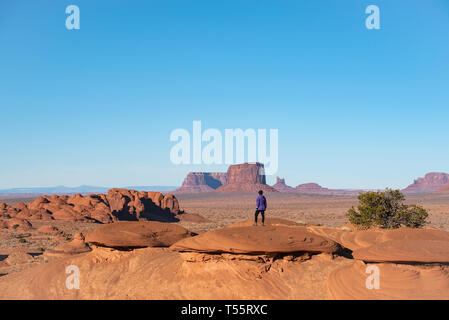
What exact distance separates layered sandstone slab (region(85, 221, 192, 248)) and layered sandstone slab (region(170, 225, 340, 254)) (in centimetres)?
333

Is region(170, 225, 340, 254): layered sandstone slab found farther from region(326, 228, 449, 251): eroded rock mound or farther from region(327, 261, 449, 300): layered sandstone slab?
region(326, 228, 449, 251): eroded rock mound

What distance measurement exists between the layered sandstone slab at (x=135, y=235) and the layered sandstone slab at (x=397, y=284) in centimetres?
785

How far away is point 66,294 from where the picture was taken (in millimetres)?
14188

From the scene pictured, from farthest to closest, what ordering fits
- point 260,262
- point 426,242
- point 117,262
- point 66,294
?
1. point 117,262
2. point 66,294
3. point 260,262
4. point 426,242

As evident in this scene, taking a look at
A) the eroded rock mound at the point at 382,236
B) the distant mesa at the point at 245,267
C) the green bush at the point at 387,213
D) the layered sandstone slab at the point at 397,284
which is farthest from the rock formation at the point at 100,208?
the layered sandstone slab at the point at 397,284

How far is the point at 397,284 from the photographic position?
996 cm

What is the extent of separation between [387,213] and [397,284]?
16183 millimetres

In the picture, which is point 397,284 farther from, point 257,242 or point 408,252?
point 257,242

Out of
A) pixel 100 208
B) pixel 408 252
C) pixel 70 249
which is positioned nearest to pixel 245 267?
pixel 408 252
